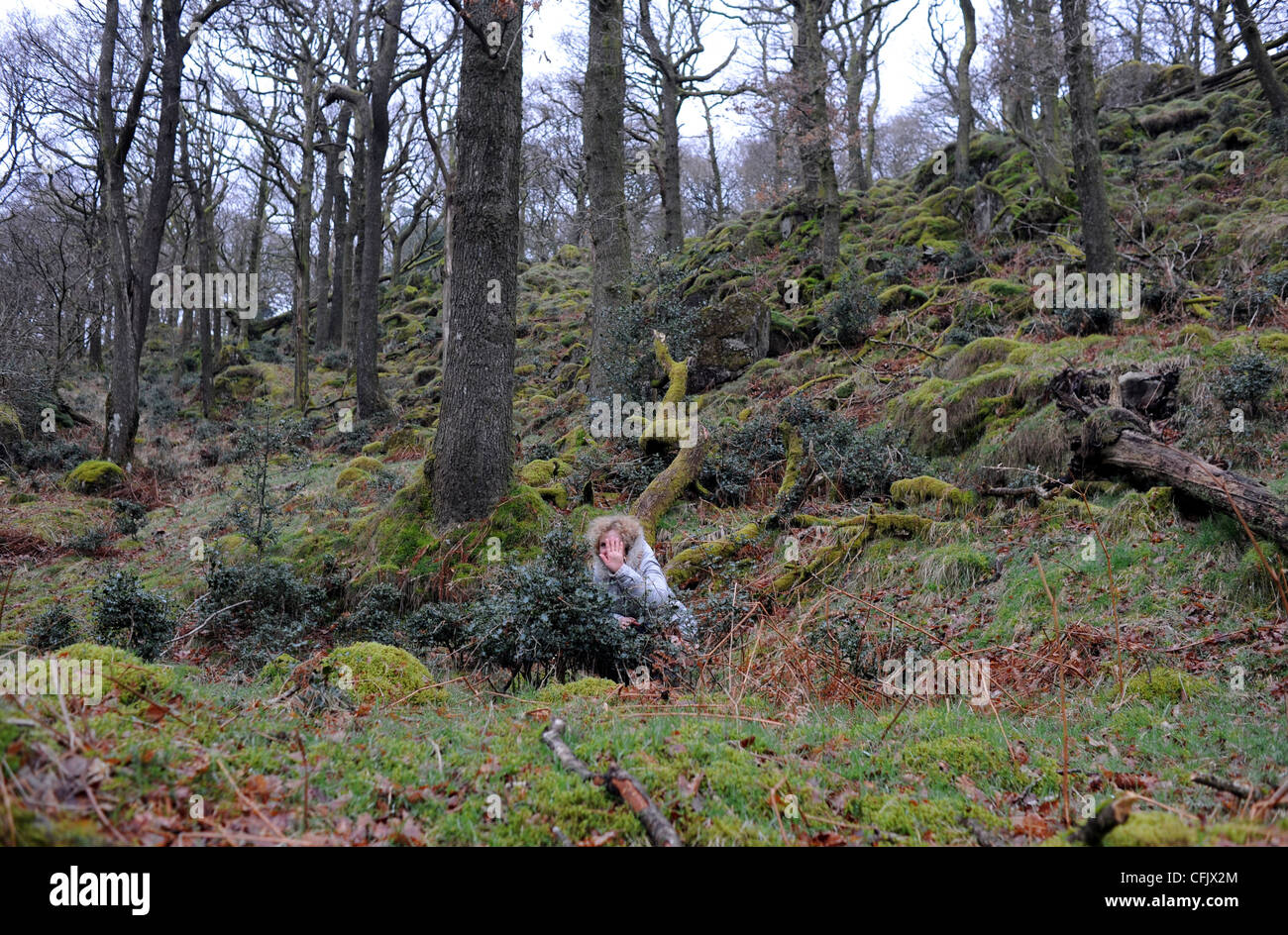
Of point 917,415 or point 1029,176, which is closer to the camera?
point 917,415

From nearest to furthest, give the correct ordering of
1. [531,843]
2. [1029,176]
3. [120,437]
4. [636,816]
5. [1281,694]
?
1. [531,843]
2. [636,816]
3. [1281,694]
4. [120,437]
5. [1029,176]

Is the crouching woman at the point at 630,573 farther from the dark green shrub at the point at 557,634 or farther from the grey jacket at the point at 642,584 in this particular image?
the dark green shrub at the point at 557,634

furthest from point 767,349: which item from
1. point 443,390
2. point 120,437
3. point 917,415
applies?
point 120,437

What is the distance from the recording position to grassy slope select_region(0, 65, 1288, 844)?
2197 mm

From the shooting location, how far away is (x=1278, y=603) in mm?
4551

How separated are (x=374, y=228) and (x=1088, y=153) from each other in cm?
1485

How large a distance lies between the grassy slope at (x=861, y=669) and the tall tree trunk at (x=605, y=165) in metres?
2.70

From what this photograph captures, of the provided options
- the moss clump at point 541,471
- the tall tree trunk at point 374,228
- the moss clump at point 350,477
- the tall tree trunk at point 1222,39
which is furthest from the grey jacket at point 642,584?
the tall tree trunk at point 1222,39

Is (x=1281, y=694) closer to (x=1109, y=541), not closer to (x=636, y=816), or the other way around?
(x=1109, y=541)

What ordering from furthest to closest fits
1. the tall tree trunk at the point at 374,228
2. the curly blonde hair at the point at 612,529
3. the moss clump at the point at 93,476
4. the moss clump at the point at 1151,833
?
the tall tree trunk at the point at 374,228 → the moss clump at the point at 93,476 → the curly blonde hair at the point at 612,529 → the moss clump at the point at 1151,833

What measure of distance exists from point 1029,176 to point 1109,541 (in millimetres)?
15320

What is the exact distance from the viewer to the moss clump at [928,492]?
7.39 meters

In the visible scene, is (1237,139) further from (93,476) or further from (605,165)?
(93,476)

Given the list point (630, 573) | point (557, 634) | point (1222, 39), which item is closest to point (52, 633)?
point (557, 634)
